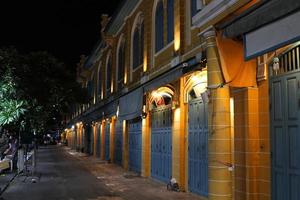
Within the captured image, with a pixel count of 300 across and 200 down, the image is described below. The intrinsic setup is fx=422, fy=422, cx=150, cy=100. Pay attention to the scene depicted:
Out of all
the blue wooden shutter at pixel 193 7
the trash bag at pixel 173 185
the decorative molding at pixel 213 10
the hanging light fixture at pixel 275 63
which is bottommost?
the trash bag at pixel 173 185

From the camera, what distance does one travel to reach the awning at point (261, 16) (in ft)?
19.6

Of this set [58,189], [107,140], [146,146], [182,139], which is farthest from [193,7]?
[107,140]

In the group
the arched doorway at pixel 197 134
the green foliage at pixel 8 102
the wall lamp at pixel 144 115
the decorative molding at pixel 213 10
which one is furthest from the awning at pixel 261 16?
the wall lamp at pixel 144 115

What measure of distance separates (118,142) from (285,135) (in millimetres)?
17538

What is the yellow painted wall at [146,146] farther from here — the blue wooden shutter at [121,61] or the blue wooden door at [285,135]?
the blue wooden door at [285,135]

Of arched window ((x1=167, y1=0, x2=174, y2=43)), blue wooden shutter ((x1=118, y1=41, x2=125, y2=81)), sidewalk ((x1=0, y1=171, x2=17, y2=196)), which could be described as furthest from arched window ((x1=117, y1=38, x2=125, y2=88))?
arched window ((x1=167, y1=0, x2=174, y2=43))

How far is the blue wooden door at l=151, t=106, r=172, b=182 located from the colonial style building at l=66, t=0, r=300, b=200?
39mm

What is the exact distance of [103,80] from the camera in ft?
103

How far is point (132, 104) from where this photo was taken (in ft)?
61.9

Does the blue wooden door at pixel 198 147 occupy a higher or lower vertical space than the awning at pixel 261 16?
A: lower

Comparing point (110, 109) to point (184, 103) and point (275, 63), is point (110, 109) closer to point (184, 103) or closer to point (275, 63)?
point (184, 103)

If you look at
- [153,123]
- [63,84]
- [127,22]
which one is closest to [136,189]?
[153,123]

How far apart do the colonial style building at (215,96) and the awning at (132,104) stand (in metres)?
0.04

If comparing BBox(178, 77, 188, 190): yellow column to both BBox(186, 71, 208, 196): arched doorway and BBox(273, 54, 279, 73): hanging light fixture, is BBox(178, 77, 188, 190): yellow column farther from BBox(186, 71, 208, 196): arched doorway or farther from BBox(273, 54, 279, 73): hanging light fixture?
BBox(273, 54, 279, 73): hanging light fixture
